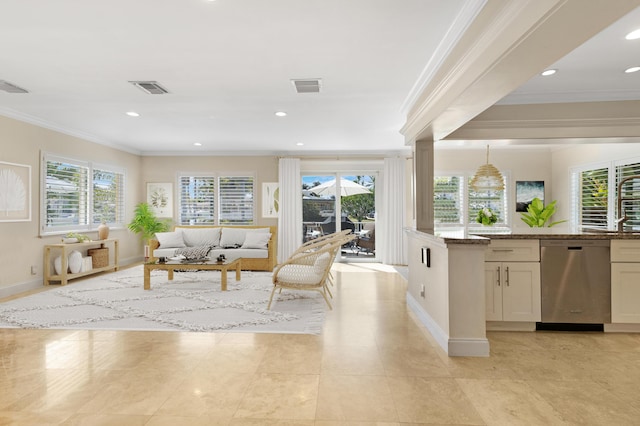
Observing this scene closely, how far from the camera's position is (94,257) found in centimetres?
648

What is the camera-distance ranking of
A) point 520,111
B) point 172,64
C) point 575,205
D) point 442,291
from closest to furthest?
point 442,291
point 172,64
point 520,111
point 575,205

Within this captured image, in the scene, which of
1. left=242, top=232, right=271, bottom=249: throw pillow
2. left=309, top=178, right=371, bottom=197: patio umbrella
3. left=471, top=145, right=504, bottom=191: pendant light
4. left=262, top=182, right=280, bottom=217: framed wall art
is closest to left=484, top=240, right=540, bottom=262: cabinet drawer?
left=471, top=145, right=504, bottom=191: pendant light

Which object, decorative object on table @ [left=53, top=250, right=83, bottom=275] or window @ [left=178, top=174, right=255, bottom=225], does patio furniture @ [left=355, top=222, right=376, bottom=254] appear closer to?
window @ [left=178, top=174, right=255, bottom=225]

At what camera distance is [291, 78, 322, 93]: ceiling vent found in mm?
3864

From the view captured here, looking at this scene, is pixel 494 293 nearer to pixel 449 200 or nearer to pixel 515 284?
pixel 515 284

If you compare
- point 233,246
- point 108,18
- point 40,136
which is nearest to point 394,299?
point 233,246

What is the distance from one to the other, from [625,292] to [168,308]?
16.1 feet

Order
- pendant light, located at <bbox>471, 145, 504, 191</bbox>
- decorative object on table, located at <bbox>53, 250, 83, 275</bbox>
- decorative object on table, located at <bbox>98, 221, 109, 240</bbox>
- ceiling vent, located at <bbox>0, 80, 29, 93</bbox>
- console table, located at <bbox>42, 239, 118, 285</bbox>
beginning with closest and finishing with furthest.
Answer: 1. ceiling vent, located at <bbox>0, 80, 29, 93</bbox>
2. pendant light, located at <bbox>471, 145, 504, 191</bbox>
3. console table, located at <bbox>42, 239, 118, 285</bbox>
4. decorative object on table, located at <bbox>53, 250, 83, 275</bbox>
5. decorative object on table, located at <bbox>98, 221, 109, 240</bbox>

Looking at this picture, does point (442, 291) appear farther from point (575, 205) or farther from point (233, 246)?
point (575, 205)

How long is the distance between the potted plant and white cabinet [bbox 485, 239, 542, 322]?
685cm

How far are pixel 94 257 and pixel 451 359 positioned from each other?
623cm

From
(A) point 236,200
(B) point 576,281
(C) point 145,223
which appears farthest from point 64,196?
(B) point 576,281

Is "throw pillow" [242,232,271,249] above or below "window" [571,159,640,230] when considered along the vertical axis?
below

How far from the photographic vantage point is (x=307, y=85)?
401 centimetres
